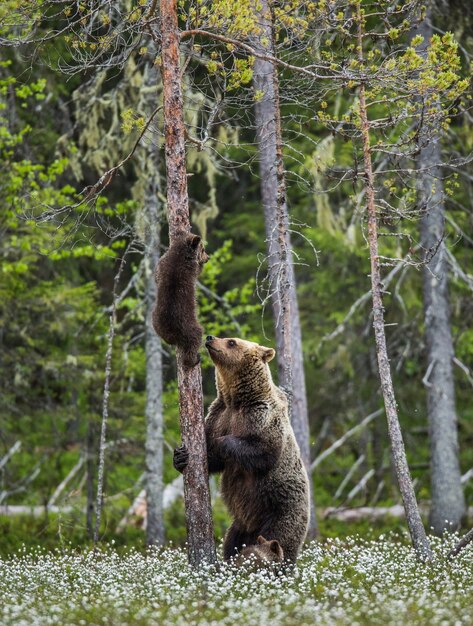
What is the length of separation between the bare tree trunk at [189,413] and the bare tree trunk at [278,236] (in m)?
1.02

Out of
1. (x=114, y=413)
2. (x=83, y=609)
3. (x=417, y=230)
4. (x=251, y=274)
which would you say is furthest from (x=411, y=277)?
(x=83, y=609)

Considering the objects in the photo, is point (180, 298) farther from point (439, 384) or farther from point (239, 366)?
point (439, 384)

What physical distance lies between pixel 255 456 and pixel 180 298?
1.83m

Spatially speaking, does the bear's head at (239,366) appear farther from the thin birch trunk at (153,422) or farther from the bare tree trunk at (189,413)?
the thin birch trunk at (153,422)

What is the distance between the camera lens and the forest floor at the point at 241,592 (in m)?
6.98

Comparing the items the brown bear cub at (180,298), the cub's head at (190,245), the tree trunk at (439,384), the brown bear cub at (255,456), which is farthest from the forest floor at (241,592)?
the tree trunk at (439,384)

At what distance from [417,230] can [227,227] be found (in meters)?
6.18

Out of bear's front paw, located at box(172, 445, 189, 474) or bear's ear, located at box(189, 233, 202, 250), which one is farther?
bear's front paw, located at box(172, 445, 189, 474)

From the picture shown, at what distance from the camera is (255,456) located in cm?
948

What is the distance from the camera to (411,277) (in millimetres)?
18344

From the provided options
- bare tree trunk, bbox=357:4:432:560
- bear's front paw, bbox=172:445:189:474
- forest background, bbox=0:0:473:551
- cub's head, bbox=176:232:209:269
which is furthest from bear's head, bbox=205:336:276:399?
forest background, bbox=0:0:473:551

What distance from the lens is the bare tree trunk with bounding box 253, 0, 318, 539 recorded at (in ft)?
38.4

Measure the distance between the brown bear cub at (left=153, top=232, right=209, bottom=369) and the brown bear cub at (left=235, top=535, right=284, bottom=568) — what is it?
1.97 m

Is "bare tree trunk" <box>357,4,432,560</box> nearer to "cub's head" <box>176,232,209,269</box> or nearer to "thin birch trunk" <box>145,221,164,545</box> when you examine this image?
"cub's head" <box>176,232,209,269</box>
